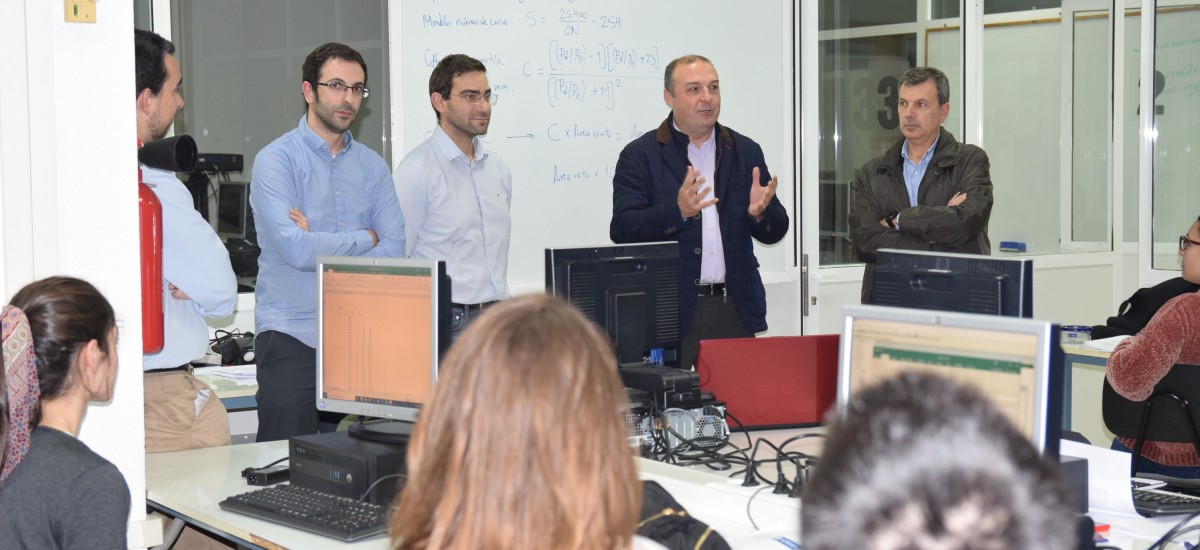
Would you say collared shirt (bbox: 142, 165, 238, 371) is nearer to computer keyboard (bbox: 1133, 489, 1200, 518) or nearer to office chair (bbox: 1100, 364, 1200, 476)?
computer keyboard (bbox: 1133, 489, 1200, 518)

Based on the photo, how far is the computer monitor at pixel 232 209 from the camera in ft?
14.5

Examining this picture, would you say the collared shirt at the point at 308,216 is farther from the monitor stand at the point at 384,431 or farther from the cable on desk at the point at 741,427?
the cable on desk at the point at 741,427

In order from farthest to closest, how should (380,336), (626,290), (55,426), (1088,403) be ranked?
(1088,403) → (626,290) → (380,336) → (55,426)

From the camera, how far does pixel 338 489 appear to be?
98.3 inches

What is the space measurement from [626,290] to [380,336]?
0.76 meters

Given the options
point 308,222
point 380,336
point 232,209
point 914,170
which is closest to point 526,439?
point 380,336

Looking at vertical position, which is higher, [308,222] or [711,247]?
[308,222]

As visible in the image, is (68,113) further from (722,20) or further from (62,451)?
(722,20)

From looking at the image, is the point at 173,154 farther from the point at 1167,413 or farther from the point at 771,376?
the point at 1167,413

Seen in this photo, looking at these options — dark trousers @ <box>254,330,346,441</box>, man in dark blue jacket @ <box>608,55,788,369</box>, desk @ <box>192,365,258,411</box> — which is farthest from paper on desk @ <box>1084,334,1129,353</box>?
desk @ <box>192,365,258,411</box>

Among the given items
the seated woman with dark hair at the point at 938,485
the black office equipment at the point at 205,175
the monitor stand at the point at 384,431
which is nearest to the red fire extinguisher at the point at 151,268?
the monitor stand at the point at 384,431

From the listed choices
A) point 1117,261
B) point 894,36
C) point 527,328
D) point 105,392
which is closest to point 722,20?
point 894,36

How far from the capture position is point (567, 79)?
16.6ft

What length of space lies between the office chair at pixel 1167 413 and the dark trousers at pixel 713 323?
1313 millimetres
